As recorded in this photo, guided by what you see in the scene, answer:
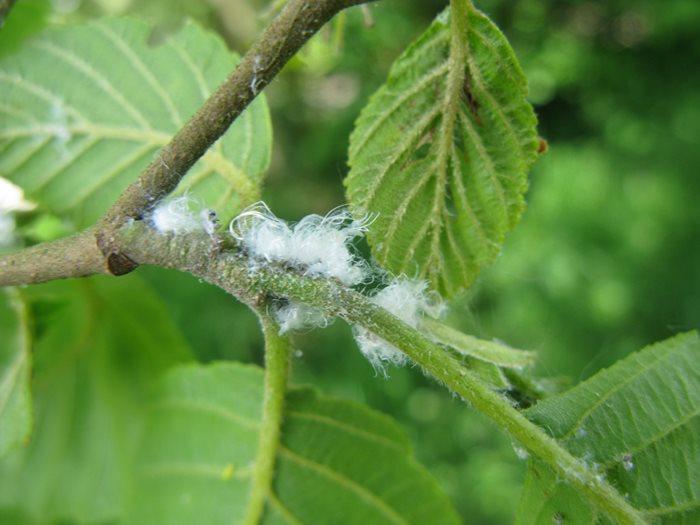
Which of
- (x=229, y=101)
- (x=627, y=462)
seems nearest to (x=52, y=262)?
(x=229, y=101)

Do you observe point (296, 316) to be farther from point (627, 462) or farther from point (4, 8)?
A: point (4, 8)

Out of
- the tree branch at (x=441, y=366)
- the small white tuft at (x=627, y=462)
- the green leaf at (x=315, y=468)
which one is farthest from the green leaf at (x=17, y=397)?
the small white tuft at (x=627, y=462)

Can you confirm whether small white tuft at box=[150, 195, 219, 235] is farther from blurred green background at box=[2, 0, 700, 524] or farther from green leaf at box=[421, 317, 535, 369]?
blurred green background at box=[2, 0, 700, 524]

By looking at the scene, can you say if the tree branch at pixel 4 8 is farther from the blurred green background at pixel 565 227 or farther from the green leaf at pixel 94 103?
the blurred green background at pixel 565 227

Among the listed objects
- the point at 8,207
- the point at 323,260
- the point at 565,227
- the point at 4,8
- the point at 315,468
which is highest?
the point at 4,8

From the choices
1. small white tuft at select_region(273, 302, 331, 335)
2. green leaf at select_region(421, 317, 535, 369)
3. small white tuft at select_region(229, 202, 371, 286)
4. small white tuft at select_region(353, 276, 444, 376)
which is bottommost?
green leaf at select_region(421, 317, 535, 369)

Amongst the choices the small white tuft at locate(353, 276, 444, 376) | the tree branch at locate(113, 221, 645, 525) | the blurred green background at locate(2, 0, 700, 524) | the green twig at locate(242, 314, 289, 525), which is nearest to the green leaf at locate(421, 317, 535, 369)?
the small white tuft at locate(353, 276, 444, 376)
